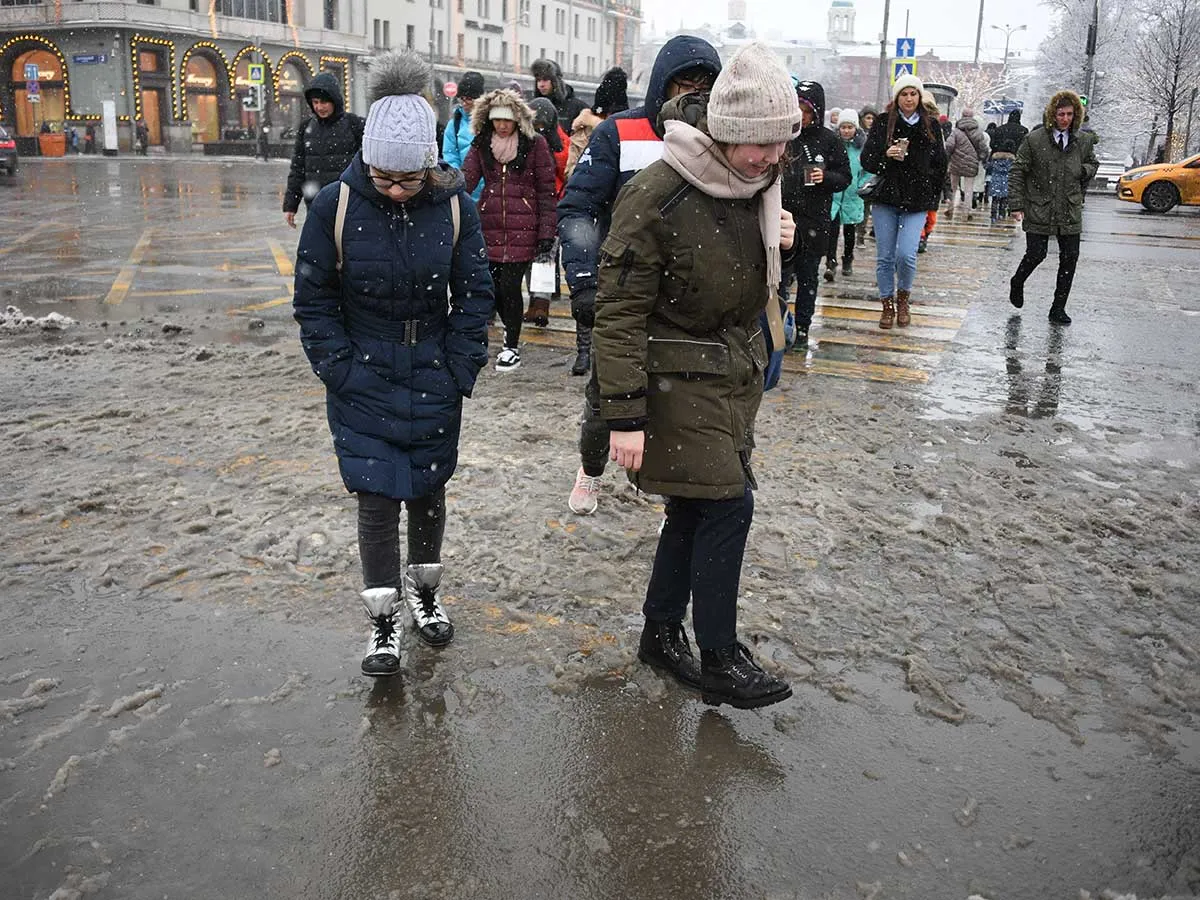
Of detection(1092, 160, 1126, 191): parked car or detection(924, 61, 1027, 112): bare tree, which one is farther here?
detection(924, 61, 1027, 112): bare tree

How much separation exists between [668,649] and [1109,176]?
1478 inches

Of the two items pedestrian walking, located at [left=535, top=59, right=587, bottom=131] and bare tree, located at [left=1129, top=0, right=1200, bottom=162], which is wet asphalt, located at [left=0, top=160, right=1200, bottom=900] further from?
bare tree, located at [left=1129, top=0, right=1200, bottom=162]

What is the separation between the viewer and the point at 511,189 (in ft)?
24.0

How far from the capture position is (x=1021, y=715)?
11.0 feet

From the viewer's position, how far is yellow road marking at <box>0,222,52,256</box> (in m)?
13.3

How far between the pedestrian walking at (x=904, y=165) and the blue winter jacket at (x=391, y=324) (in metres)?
5.72

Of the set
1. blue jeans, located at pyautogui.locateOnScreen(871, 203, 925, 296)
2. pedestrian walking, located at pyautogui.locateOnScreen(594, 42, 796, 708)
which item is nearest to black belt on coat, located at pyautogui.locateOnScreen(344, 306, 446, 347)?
pedestrian walking, located at pyautogui.locateOnScreen(594, 42, 796, 708)

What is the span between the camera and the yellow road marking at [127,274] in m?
10.0

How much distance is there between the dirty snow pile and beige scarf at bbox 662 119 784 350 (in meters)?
7.08

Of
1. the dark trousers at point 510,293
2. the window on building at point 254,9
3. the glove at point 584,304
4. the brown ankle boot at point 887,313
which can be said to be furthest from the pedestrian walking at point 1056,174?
the window on building at point 254,9

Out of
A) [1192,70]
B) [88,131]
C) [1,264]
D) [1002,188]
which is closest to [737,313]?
[1,264]

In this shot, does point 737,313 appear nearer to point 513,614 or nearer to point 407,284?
point 407,284

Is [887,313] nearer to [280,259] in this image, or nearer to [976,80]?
[280,259]

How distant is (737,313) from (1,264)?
1138 centimetres
